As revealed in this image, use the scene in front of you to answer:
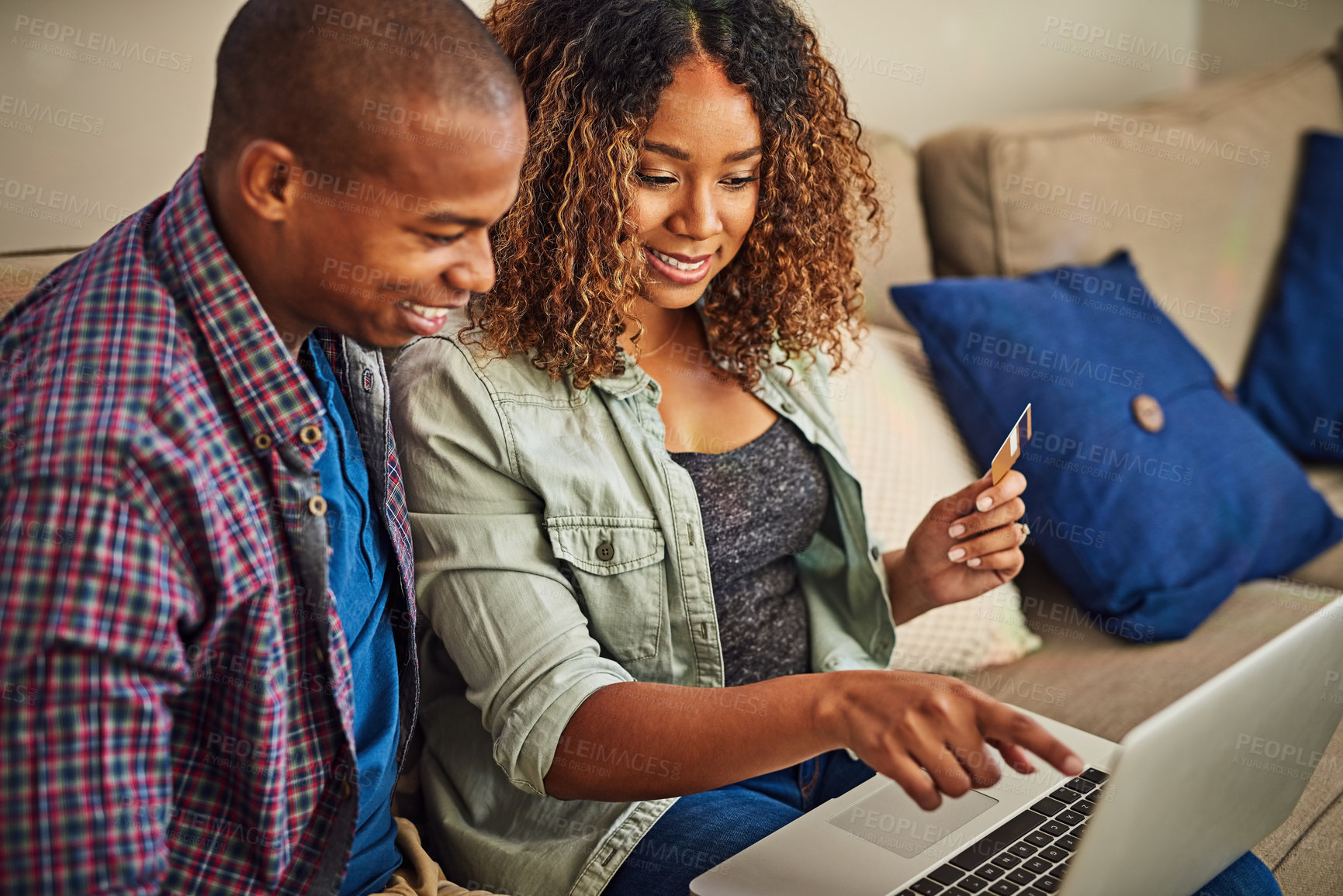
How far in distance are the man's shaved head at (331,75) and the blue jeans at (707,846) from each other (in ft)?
1.85

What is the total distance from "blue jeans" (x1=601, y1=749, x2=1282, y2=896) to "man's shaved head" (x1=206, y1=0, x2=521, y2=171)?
0.56 meters

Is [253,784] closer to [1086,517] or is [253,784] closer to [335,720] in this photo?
[335,720]

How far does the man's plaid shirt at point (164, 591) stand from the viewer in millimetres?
570

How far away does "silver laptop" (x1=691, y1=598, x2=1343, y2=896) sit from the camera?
640 millimetres

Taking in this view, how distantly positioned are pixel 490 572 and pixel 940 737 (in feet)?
1.19

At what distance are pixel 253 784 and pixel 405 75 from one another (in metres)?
0.41

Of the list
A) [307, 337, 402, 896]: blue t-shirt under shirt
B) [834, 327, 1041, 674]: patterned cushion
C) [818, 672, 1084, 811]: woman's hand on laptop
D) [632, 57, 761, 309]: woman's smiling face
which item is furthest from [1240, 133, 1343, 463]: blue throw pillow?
[307, 337, 402, 896]: blue t-shirt under shirt

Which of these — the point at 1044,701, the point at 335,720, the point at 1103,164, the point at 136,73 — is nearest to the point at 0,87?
the point at 136,73

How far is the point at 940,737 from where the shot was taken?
2.38ft

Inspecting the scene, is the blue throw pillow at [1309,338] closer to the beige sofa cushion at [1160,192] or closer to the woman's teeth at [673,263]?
the beige sofa cushion at [1160,192]

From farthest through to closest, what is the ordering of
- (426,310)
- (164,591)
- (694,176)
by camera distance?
(694,176) → (426,310) → (164,591)
